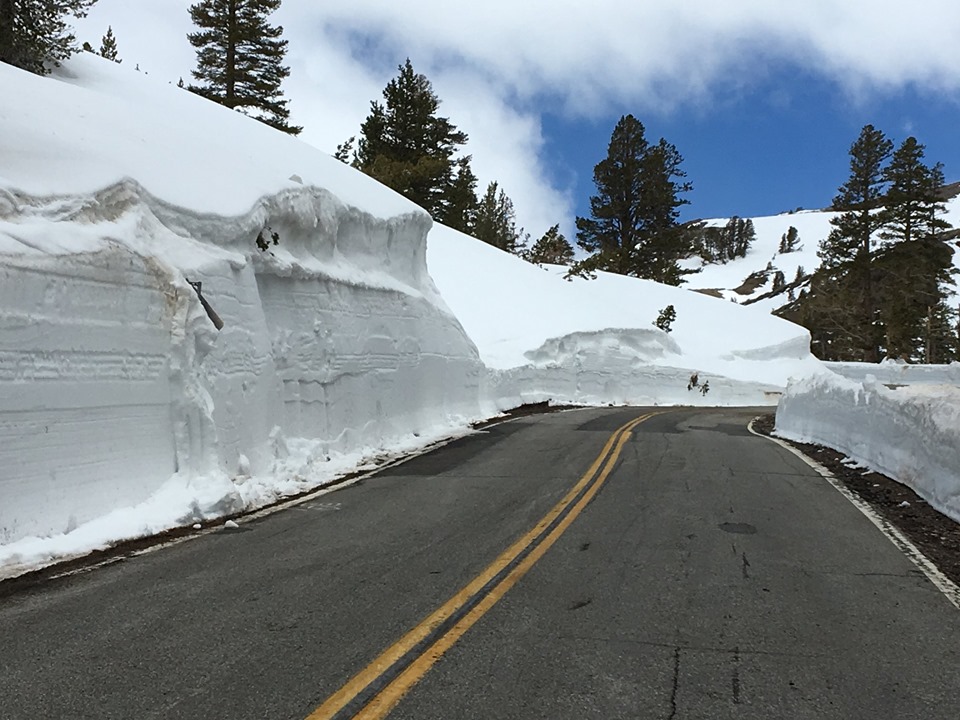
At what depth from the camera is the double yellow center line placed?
3357mm

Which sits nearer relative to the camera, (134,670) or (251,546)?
(134,670)

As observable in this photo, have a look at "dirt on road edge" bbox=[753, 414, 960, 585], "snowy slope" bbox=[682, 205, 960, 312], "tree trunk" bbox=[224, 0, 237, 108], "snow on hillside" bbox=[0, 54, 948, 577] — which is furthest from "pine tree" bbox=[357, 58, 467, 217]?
"snowy slope" bbox=[682, 205, 960, 312]

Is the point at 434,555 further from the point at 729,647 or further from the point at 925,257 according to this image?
the point at 925,257

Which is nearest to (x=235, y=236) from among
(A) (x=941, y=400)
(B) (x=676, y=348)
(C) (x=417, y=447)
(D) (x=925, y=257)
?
(C) (x=417, y=447)

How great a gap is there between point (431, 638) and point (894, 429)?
8.80m

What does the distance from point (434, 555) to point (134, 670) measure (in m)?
2.73

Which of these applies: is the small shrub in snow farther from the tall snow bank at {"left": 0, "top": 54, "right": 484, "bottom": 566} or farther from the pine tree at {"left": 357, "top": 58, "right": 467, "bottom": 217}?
the tall snow bank at {"left": 0, "top": 54, "right": 484, "bottom": 566}

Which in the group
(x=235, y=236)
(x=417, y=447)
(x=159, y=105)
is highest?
(x=159, y=105)

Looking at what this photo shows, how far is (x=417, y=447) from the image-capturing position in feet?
44.8

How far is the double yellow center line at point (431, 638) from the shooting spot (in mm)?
3357

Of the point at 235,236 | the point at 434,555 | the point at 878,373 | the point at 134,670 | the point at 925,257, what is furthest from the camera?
the point at 925,257

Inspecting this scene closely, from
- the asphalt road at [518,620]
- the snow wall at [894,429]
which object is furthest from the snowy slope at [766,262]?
the asphalt road at [518,620]

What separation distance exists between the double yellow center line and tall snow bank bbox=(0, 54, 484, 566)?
3.51 m

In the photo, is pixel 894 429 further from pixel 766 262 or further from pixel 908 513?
pixel 766 262
